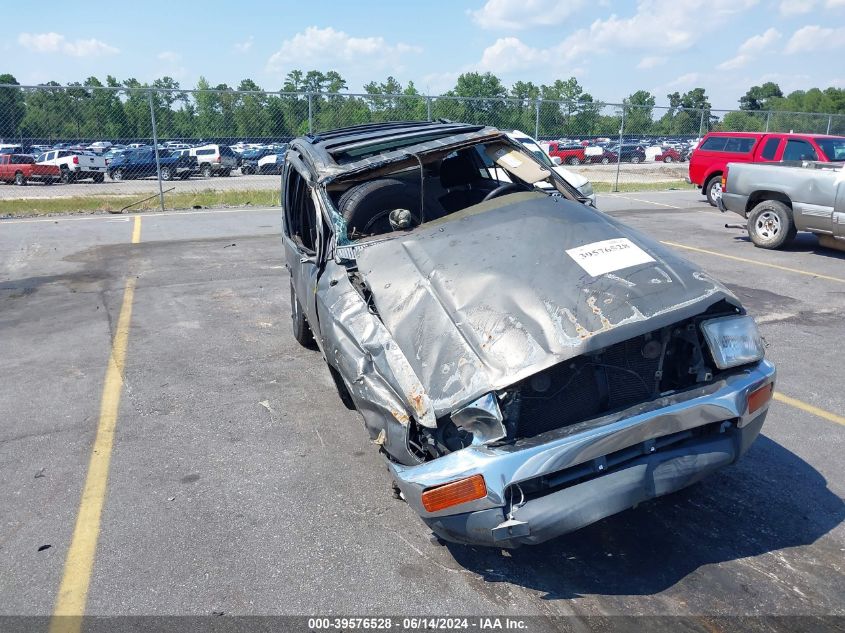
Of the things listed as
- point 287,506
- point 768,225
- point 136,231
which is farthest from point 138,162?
point 287,506

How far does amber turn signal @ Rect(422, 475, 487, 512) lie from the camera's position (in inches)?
108

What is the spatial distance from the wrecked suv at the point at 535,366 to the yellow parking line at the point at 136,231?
357 inches

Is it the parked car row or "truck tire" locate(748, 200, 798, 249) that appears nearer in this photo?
"truck tire" locate(748, 200, 798, 249)

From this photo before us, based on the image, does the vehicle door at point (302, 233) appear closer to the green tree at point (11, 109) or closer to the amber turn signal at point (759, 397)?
the amber turn signal at point (759, 397)

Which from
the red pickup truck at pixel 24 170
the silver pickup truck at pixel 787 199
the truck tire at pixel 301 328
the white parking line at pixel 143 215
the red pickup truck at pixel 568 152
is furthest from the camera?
the red pickup truck at pixel 568 152

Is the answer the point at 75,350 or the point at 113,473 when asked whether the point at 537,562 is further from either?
the point at 75,350

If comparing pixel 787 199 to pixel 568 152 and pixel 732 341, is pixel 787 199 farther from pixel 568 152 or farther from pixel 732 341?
pixel 568 152

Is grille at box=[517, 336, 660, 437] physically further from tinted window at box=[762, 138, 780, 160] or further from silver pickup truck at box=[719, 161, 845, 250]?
tinted window at box=[762, 138, 780, 160]

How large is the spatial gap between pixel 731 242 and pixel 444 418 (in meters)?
10.2

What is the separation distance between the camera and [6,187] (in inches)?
1112

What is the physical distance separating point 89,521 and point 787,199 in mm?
10396

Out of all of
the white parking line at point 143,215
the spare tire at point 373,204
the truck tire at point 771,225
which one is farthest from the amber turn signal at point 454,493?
the white parking line at point 143,215

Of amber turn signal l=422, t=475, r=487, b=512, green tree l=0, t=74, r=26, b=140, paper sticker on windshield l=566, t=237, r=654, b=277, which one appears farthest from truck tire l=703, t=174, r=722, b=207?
green tree l=0, t=74, r=26, b=140

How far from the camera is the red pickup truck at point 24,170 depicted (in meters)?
29.0
